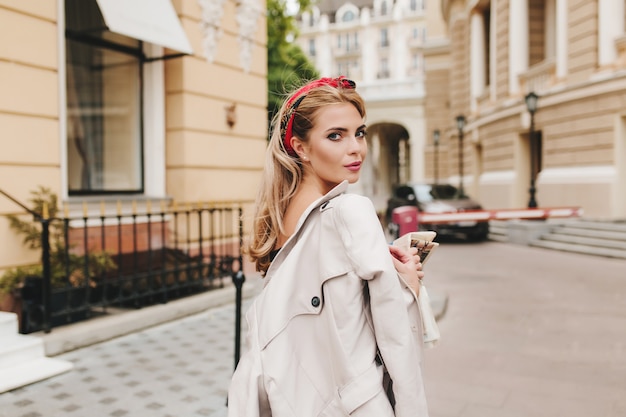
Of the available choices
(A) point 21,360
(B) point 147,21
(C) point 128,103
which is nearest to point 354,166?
(A) point 21,360

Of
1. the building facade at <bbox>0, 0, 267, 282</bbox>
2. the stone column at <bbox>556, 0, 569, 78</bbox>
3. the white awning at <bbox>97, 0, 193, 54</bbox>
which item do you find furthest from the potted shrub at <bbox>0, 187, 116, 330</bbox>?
the stone column at <bbox>556, 0, 569, 78</bbox>

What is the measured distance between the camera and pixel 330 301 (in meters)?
1.66

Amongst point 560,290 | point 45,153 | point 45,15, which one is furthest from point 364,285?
point 560,290

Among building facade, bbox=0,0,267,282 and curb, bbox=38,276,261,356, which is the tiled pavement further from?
building facade, bbox=0,0,267,282

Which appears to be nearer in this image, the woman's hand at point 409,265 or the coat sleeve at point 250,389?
the coat sleeve at point 250,389

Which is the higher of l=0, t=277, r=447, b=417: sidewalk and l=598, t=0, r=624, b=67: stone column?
l=598, t=0, r=624, b=67: stone column

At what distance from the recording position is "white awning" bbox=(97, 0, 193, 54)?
20.6 ft

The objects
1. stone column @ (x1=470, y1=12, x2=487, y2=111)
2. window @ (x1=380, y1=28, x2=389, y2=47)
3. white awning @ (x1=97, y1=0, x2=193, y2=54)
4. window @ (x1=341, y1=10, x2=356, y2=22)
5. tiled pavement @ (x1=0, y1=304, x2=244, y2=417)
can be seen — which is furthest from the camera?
window @ (x1=341, y1=10, x2=356, y2=22)

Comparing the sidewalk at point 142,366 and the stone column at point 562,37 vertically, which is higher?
the stone column at point 562,37

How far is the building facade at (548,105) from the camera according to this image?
14.9m

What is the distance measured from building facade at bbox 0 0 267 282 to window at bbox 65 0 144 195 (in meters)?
0.01

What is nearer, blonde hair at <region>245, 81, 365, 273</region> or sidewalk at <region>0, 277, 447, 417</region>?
blonde hair at <region>245, 81, 365, 273</region>

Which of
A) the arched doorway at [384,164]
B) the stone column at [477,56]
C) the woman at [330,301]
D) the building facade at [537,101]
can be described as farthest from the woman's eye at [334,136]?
the arched doorway at [384,164]

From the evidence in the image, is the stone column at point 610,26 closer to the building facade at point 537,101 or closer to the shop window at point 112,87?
the building facade at point 537,101
